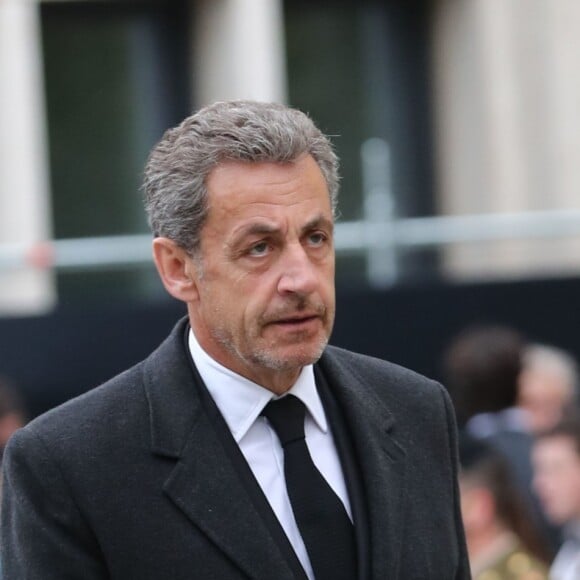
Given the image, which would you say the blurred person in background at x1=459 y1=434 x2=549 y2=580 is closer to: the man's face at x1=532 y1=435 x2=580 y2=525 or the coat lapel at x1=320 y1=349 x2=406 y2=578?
the man's face at x1=532 y1=435 x2=580 y2=525

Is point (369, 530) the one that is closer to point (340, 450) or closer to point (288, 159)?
point (340, 450)

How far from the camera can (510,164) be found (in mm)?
11781

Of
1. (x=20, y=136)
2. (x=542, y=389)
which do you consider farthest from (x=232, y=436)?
(x=20, y=136)

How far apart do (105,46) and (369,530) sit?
900 centimetres

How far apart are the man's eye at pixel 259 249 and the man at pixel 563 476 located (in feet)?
9.19

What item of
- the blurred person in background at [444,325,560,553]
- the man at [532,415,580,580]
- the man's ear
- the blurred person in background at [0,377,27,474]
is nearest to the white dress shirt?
the man's ear

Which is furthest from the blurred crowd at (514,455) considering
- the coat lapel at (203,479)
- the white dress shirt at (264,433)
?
the coat lapel at (203,479)

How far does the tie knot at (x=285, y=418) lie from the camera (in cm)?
331

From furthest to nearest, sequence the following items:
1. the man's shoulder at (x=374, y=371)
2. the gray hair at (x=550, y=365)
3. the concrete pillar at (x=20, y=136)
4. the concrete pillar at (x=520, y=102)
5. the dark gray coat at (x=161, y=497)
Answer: the concrete pillar at (x=520, y=102), the concrete pillar at (x=20, y=136), the gray hair at (x=550, y=365), the man's shoulder at (x=374, y=371), the dark gray coat at (x=161, y=497)

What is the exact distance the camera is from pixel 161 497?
3.16 meters

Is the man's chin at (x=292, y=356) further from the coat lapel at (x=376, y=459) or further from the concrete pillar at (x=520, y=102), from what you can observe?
the concrete pillar at (x=520, y=102)

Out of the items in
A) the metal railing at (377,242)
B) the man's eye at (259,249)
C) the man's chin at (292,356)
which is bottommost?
the metal railing at (377,242)

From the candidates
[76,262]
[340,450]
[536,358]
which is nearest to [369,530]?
[340,450]

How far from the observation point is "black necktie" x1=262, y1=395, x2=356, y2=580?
3182mm
